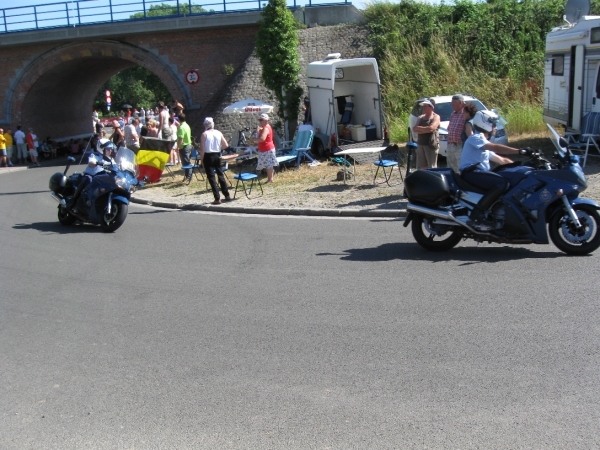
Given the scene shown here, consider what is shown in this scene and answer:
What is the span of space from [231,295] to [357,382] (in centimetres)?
290

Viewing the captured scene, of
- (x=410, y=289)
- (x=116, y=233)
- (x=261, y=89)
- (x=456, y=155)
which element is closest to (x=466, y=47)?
(x=261, y=89)

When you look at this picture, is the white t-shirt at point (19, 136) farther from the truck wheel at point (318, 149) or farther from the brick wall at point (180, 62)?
the truck wheel at point (318, 149)

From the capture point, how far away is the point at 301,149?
62.1 ft

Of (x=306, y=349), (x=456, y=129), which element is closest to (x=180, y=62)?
(x=456, y=129)

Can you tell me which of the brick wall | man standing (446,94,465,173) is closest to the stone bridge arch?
the brick wall

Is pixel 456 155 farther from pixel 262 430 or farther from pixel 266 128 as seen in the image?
pixel 262 430

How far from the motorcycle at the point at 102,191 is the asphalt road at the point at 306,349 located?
2542mm

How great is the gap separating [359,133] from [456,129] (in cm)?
858

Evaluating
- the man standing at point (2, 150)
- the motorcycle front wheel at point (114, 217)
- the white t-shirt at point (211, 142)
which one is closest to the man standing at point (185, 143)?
the white t-shirt at point (211, 142)

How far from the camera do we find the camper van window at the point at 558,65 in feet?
57.4

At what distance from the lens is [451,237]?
29.5 feet

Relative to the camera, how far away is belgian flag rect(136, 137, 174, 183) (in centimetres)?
1941

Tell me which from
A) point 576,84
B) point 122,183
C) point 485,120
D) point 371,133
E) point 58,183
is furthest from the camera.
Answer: point 371,133

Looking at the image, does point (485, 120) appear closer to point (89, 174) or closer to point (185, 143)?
point (89, 174)
